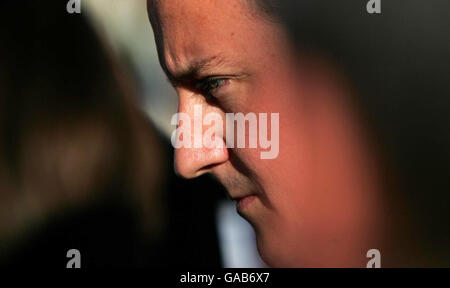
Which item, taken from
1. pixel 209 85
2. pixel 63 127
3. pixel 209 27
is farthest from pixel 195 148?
pixel 63 127

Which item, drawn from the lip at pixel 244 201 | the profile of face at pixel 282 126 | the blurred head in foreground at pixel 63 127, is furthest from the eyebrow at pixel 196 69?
the blurred head in foreground at pixel 63 127

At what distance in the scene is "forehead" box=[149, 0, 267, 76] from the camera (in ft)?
3.34

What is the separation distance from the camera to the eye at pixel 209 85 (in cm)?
108

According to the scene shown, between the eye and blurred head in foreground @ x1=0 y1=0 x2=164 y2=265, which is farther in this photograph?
blurred head in foreground @ x1=0 y1=0 x2=164 y2=265

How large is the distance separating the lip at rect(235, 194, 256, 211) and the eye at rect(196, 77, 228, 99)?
228 millimetres

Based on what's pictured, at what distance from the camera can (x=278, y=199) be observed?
1118mm

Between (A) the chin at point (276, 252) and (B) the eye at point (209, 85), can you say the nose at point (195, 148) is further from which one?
(A) the chin at point (276, 252)

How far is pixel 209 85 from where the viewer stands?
1103 millimetres

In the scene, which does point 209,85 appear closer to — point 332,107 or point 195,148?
point 195,148

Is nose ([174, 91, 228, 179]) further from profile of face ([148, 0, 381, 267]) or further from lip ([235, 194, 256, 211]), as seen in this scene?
lip ([235, 194, 256, 211])

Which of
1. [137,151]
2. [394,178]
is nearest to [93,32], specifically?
[137,151]

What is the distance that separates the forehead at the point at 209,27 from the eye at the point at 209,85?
0.05 meters

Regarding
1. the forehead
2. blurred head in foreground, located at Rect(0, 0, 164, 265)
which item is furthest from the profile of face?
blurred head in foreground, located at Rect(0, 0, 164, 265)

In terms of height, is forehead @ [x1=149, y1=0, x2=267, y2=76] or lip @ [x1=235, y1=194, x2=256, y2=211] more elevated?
forehead @ [x1=149, y1=0, x2=267, y2=76]
